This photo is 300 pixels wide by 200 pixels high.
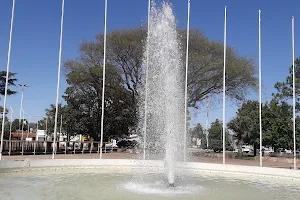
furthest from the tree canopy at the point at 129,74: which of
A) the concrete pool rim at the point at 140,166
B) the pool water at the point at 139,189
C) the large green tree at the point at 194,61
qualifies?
the pool water at the point at 139,189

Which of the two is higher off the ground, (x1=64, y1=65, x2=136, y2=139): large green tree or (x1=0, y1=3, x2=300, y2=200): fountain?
(x1=64, y1=65, x2=136, y2=139): large green tree

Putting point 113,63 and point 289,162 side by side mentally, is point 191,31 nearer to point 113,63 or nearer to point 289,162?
point 113,63

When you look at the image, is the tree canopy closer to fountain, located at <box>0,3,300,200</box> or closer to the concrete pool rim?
fountain, located at <box>0,3,300,200</box>

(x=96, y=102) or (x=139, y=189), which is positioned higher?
(x=96, y=102)

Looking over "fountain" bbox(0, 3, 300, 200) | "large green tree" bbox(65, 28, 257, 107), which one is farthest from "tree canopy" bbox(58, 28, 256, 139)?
"fountain" bbox(0, 3, 300, 200)

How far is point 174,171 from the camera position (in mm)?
13875

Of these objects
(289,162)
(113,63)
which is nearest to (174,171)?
(289,162)

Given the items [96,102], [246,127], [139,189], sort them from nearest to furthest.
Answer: [139,189] → [246,127] → [96,102]

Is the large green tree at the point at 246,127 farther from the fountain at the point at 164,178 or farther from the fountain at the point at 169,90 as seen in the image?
the fountain at the point at 169,90

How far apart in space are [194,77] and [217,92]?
13.1ft

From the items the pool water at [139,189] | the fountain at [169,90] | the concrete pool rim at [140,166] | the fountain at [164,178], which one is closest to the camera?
the pool water at [139,189]

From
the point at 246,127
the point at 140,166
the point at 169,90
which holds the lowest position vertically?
the point at 140,166

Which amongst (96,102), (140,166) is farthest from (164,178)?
(96,102)

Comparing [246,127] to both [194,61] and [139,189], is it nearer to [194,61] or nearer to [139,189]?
[194,61]
